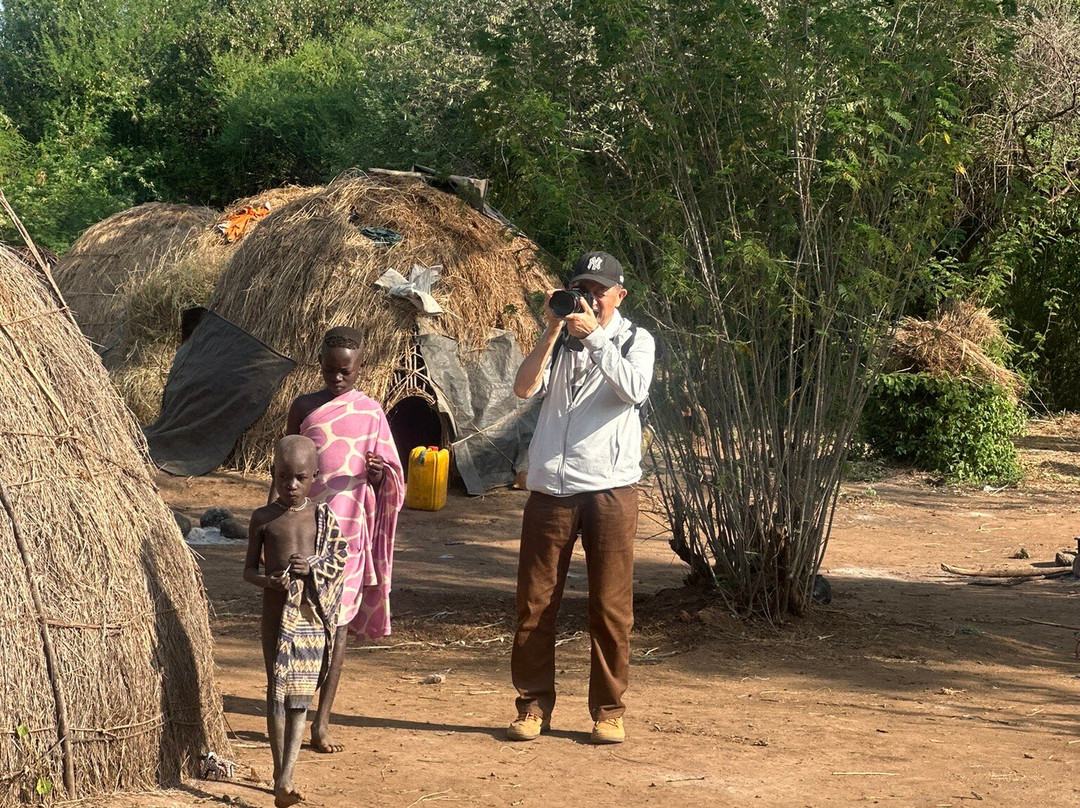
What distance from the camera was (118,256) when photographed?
17.9 m

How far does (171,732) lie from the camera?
4152 mm

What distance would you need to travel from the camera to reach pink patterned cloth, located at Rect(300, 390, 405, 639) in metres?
4.56

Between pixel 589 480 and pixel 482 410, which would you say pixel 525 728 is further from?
pixel 482 410

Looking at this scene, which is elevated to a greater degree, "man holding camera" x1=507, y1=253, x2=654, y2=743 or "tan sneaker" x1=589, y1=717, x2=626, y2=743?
"man holding camera" x1=507, y1=253, x2=654, y2=743

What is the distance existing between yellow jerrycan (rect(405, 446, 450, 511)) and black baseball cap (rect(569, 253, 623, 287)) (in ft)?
22.4

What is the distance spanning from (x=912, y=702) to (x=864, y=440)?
8228mm

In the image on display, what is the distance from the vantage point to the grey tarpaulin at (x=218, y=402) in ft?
40.7

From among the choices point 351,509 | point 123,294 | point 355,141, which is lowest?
point 351,509

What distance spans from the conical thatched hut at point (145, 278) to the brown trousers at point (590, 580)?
9980 millimetres

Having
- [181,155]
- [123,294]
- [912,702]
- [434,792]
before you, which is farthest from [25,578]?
[181,155]

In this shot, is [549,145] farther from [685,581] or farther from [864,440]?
[864,440]

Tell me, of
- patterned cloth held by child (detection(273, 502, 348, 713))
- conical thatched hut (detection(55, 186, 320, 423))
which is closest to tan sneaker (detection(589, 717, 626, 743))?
patterned cloth held by child (detection(273, 502, 348, 713))

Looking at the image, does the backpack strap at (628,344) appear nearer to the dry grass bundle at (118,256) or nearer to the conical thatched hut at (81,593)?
the conical thatched hut at (81,593)

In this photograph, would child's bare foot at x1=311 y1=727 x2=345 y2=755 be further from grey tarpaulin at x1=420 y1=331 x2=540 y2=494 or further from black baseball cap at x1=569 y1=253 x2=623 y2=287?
grey tarpaulin at x1=420 y1=331 x2=540 y2=494
